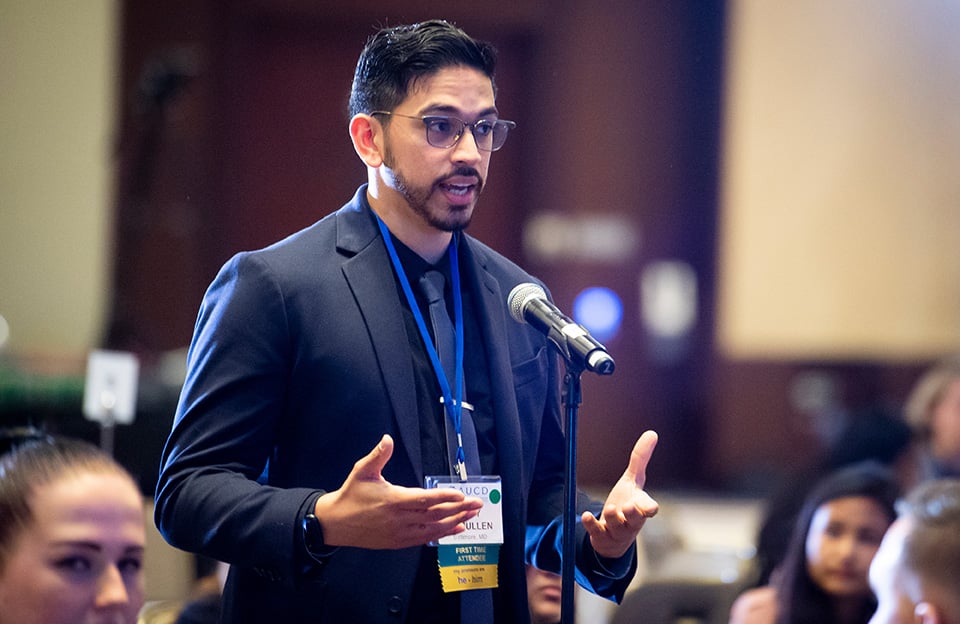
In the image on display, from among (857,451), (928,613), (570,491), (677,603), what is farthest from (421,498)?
(857,451)

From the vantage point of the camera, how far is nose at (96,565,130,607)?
165cm

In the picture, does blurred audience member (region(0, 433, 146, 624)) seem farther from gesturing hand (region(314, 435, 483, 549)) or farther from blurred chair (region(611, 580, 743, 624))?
blurred chair (region(611, 580, 743, 624))

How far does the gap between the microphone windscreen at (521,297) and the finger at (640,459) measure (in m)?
0.26

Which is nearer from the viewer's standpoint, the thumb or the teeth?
the thumb

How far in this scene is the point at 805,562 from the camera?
2.93 metres

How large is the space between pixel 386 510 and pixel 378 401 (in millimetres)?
275

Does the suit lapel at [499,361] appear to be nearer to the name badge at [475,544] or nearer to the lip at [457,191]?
the name badge at [475,544]

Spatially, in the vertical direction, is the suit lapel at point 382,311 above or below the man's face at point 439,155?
below

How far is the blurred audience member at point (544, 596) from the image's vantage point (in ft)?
8.96

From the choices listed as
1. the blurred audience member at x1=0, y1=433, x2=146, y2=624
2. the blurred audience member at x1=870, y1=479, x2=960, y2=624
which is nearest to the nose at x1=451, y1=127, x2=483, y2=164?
the blurred audience member at x1=0, y1=433, x2=146, y2=624

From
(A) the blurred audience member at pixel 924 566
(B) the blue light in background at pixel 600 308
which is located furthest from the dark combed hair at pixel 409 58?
(B) the blue light in background at pixel 600 308

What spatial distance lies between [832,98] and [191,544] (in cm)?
758

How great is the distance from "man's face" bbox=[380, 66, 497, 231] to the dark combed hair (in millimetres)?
18

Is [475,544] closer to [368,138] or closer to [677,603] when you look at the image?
[368,138]
